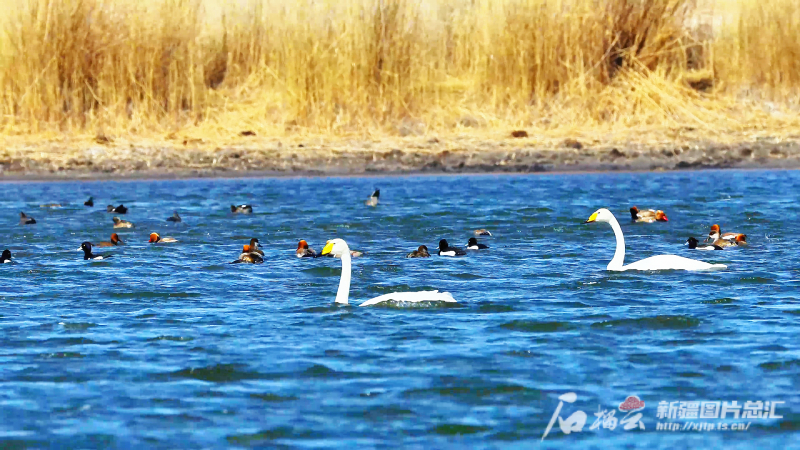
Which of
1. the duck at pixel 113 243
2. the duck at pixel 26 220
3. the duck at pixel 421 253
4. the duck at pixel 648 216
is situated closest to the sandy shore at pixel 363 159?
the duck at pixel 26 220

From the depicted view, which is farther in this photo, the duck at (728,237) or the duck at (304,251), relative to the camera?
the duck at (728,237)

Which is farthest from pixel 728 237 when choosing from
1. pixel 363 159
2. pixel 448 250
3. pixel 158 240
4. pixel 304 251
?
pixel 363 159

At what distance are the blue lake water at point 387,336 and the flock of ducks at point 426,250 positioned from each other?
14 centimetres

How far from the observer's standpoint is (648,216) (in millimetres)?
18234

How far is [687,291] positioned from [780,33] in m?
15.0

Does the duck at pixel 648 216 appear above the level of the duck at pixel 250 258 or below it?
above

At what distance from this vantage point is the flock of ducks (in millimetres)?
11492

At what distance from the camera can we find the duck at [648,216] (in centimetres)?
1812

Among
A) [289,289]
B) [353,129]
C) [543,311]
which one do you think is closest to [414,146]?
[353,129]

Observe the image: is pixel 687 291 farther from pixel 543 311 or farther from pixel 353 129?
pixel 353 129

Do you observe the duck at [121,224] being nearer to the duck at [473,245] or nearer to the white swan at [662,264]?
the duck at [473,245]

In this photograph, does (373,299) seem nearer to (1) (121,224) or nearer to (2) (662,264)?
(2) (662,264)

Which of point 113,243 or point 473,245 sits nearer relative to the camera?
point 473,245

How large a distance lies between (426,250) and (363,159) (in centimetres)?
863
